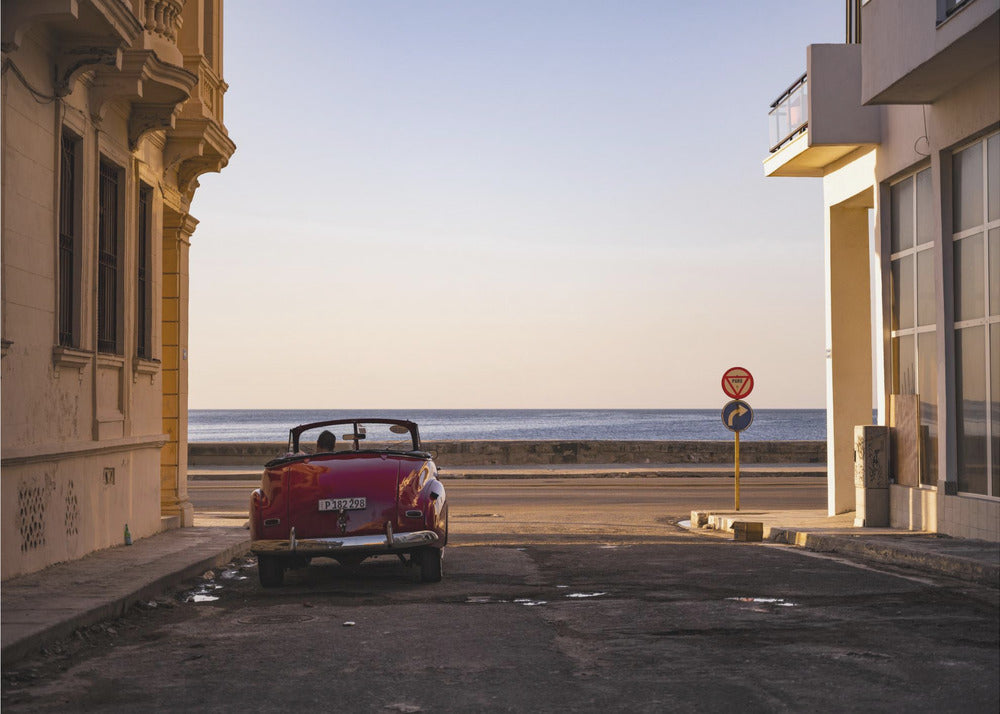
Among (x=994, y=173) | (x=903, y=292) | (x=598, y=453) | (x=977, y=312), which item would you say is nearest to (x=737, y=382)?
(x=903, y=292)

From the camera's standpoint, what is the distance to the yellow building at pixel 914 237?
43.1 ft

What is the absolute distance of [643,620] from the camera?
27.2 ft

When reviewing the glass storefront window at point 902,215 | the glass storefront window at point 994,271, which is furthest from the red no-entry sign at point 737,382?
the glass storefront window at point 994,271

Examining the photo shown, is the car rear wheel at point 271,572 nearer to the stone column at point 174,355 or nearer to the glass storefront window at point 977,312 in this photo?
the stone column at point 174,355

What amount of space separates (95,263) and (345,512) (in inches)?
186

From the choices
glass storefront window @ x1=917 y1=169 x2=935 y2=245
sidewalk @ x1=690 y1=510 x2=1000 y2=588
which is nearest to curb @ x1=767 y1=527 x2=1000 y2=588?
sidewalk @ x1=690 y1=510 x2=1000 y2=588

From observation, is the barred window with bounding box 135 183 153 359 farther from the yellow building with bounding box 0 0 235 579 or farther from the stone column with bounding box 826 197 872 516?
the stone column with bounding box 826 197 872 516

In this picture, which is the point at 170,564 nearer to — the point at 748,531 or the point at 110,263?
the point at 110,263

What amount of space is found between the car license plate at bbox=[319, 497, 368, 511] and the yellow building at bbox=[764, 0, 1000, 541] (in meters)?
7.06

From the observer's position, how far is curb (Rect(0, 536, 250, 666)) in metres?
7.15

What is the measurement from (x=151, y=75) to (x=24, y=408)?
4.67m

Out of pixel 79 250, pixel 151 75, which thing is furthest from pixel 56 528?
pixel 151 75

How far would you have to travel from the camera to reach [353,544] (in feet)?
34.0

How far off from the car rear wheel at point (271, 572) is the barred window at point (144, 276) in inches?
223
